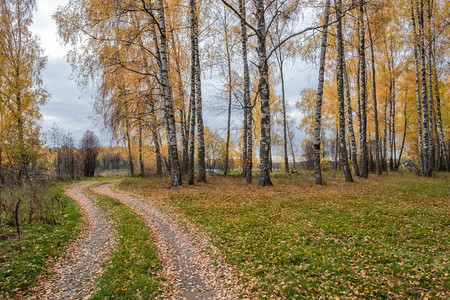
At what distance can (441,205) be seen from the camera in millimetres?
8602

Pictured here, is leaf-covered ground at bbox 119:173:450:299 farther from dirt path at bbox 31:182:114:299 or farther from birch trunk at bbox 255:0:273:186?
dirt path at bbox 31:182:114:299

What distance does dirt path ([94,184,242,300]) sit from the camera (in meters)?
4.69

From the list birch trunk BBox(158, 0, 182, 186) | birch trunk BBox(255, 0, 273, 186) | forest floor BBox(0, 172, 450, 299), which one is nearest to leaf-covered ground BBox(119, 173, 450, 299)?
forest floor BBox(0, 172, 450, 299)

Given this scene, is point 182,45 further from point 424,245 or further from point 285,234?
point 424,245

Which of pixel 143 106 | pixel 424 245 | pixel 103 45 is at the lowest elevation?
pixel 424 245

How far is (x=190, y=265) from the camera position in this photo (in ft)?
18.8

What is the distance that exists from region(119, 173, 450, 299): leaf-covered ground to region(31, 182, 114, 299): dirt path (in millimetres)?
2934

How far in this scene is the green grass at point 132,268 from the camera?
15.4 feet

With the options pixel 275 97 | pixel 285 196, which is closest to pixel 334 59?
pixel 275 97

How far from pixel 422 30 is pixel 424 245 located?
1553cm

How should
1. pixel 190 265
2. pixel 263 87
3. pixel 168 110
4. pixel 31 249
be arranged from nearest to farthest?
1. pixel 190 265
2. pixel 31 249
3. pixel 263 87
4. pixel 168 110

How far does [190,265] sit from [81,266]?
2.64 metres

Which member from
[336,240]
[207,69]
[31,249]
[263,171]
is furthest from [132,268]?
[207,69]

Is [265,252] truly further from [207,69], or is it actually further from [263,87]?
[207,69]
